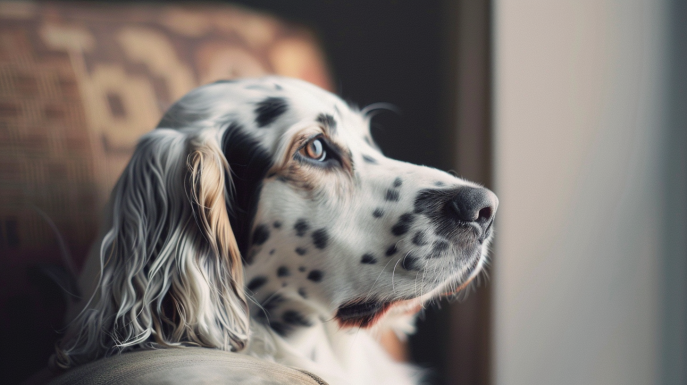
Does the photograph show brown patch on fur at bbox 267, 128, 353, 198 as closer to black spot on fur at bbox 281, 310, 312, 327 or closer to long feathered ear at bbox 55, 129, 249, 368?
long feathered ear at bbox 55, 129, 249, 368

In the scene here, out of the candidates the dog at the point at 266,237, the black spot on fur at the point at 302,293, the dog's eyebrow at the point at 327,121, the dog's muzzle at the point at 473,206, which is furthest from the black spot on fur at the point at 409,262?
the dog's eyebrow at the point at 327,121

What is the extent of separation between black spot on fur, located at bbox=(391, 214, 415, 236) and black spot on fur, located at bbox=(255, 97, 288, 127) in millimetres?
361

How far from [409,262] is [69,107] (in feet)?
3.37

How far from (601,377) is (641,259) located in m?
0.44

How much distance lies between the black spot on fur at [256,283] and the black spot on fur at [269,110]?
1.13 ft

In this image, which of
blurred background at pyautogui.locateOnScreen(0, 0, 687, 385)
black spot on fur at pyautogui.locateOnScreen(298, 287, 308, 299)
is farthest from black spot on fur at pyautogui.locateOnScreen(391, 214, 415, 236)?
blurred background at pyautogui.locateOnScreen(0, 0, 687, 385)

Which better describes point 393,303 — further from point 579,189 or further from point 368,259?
point 579,189

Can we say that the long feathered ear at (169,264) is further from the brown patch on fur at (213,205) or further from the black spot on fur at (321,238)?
the black spot on fur at (321,238)

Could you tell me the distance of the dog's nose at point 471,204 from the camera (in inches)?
34.0

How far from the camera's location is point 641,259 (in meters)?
1.40

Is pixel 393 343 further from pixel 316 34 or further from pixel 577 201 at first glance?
pixel 316 34

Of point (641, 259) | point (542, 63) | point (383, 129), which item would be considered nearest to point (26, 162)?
point (383, 129)

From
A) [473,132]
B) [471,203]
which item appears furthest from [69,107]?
[473,132]

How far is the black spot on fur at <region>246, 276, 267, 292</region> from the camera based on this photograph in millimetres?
943
